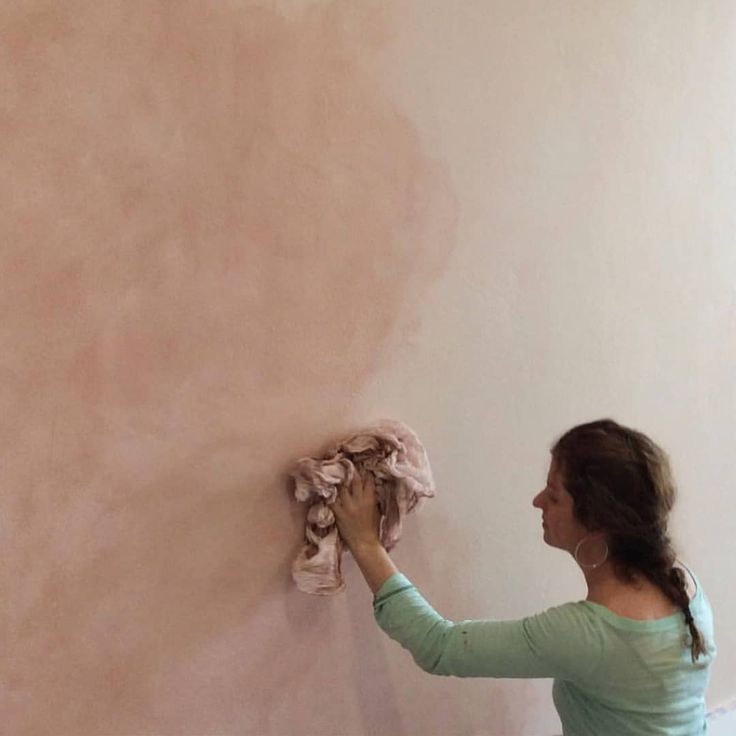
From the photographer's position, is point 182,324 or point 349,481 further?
point 349,481

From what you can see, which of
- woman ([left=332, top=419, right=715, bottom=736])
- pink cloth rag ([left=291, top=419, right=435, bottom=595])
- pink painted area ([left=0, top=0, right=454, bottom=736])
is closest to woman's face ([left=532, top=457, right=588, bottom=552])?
woman ([left=332, top=419, right=715, bottom=736])

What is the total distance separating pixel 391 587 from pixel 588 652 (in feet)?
0.83

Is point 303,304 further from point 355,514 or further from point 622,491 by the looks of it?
point 622,491

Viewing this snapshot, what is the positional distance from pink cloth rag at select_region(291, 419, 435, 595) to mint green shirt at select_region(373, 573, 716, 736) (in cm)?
8

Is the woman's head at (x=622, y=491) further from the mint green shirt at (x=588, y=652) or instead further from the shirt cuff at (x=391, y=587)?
the shirt cuff at (x=391, y=587)

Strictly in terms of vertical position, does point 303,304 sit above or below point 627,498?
above

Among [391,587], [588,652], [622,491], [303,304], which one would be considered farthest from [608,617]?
[303,304]

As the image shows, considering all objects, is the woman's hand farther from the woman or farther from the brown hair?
the brown hair

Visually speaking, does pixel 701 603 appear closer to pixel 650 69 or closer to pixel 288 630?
pixel 288 630

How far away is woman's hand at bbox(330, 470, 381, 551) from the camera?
1.04m

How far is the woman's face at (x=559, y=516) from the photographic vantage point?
992mm

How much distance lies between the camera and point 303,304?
101 centimetres

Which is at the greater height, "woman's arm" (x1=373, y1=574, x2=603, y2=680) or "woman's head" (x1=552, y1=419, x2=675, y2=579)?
"woman's head" (x1=552, y1=419, x2=675, y2=579)

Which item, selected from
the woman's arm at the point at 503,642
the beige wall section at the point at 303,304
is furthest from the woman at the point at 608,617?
the beige wall section at the point at 303,304
